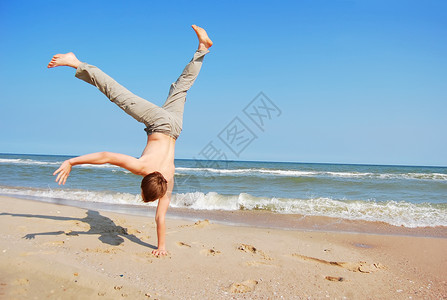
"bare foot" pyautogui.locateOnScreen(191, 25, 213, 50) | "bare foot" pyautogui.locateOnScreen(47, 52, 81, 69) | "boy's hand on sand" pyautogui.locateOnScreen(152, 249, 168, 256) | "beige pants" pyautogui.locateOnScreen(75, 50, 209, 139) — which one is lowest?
"boy's hand on sand" pyautogui.locateOnScreen(152, 249, 168, 256)

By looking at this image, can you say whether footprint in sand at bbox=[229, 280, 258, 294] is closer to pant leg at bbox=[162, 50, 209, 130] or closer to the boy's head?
the boy's head

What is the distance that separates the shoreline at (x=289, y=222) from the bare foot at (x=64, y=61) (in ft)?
13.4

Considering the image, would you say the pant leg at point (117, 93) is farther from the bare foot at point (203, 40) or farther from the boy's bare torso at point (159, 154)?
the bare foot at point (203, 40)

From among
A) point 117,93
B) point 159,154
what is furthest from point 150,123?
point 117,93

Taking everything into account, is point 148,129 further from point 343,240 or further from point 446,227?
point 446,227

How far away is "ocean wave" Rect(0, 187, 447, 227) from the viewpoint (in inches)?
307

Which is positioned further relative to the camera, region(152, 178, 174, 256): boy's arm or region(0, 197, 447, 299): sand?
region(152, 178, 174, 256): boy's arm

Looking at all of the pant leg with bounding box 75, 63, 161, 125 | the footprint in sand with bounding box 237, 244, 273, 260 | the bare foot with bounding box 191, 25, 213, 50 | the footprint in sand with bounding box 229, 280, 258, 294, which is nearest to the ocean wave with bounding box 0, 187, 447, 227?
the footprint in sand with bounding box 237, 244, 273, 260

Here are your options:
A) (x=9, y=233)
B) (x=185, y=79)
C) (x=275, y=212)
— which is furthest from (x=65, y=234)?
(x=275, y=212)

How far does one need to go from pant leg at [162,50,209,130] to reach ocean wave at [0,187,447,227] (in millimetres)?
4741

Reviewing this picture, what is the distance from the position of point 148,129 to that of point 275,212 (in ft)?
16.4

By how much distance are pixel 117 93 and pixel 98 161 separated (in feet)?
3.60

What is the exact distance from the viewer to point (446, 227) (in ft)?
22.7

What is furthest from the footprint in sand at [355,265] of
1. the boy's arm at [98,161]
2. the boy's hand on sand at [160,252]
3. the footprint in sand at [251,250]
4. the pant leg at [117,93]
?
the pant leg at [117,93]
